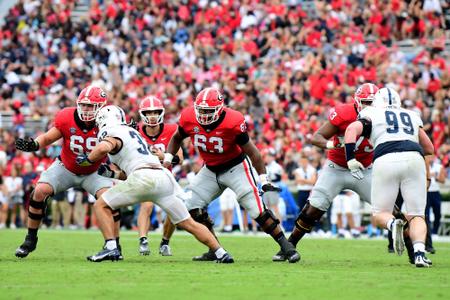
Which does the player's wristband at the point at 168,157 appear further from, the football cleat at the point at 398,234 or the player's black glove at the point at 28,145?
the football cleat at the point at 398,234

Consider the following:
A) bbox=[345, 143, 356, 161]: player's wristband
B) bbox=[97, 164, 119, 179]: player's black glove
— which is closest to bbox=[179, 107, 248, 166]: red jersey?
bbox=[97, 164, 119, 179]: player's black glove

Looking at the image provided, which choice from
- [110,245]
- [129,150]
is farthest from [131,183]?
[110,245]

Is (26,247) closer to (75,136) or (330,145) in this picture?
(75,136)

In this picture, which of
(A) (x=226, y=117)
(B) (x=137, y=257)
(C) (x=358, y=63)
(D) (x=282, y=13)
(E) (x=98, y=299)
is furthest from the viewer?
(D) (x=282, y=13)

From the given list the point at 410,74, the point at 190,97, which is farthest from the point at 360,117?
the point at 190,97

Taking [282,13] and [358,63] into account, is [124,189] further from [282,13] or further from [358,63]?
[282,13]

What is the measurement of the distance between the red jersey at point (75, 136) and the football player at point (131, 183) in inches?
32.4

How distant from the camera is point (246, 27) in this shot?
28219 millimetres

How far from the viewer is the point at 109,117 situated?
1053cm

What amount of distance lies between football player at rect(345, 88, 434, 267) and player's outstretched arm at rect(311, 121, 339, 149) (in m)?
0.92

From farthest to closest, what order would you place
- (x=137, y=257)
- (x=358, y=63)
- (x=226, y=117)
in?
1. (x=358, y=63)
2. (x=137, y=257)
3. (x=226, y=117)

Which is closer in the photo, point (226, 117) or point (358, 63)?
point (226, 117)

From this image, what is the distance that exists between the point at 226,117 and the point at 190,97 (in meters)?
15.2

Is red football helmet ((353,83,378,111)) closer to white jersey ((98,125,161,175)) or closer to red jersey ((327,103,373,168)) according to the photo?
red jersey ((327,103,373,168))
